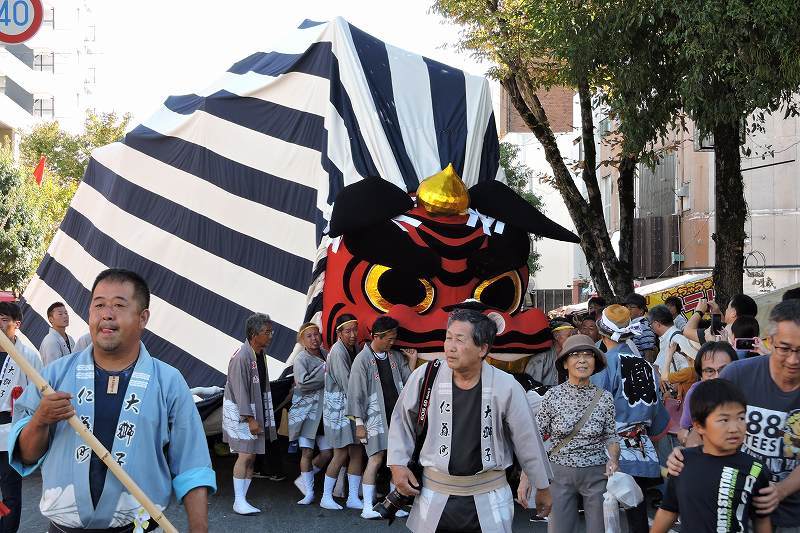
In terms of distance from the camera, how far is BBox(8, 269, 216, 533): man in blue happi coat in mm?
3744

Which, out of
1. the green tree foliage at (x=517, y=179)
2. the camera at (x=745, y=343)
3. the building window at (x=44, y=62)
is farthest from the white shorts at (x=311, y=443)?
the building window at (x=44, y=62)

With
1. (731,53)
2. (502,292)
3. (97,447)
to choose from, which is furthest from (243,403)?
(731,53)

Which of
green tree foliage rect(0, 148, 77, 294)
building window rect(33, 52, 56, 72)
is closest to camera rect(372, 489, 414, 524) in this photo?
green tree foliage rect(0, 148, 77, 294)

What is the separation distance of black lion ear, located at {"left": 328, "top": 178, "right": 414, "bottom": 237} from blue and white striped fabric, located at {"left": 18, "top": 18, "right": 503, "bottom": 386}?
0.75m

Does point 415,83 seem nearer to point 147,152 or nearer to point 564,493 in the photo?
point 147,152

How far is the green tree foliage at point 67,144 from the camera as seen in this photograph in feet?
118

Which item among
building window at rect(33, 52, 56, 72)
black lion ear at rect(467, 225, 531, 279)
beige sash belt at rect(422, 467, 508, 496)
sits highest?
building window at rect(33, 52, 56, 72)

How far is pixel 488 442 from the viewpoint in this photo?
5.04 m

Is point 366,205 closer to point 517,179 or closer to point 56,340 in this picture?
point 56,340

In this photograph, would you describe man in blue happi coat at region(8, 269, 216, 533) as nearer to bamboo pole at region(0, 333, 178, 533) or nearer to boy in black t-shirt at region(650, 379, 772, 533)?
bamboo pole at region(0, 333, 178, 533)

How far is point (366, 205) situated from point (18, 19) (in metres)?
3.60

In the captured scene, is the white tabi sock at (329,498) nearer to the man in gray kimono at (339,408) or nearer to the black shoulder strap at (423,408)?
the man in gray kimono at (339,408)

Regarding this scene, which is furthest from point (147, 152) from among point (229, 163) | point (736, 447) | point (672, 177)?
point (672, 177)

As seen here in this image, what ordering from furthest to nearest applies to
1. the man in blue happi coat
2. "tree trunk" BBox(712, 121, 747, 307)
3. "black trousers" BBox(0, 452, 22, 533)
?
"tree trunk" BBox(712, 121, 747, 307)
"black trousers" BBox(0, 452, 22, 533)
the man in blue happi coat
